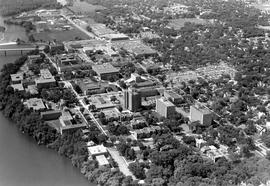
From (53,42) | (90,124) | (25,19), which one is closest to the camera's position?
(90,124)

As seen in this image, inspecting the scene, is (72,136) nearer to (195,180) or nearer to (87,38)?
(195,180)

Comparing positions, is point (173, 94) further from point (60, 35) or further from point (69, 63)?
point (60, 35)

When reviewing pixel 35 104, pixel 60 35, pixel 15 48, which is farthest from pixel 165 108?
pixel 60 35

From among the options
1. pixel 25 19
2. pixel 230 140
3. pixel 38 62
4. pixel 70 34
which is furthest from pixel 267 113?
pixel 25 19

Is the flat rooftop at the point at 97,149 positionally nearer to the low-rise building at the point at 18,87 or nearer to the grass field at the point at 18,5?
the low-rise building at the point at 18,87

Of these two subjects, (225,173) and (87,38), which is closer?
(225,173)

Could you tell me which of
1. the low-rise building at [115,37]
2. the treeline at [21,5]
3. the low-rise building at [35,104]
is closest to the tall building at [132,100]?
the low-rise building at [35,104]

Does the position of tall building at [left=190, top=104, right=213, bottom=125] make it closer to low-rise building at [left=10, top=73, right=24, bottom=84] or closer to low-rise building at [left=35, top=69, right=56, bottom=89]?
low-rise building at [left=35, top=69, right=56, bottom=89]
